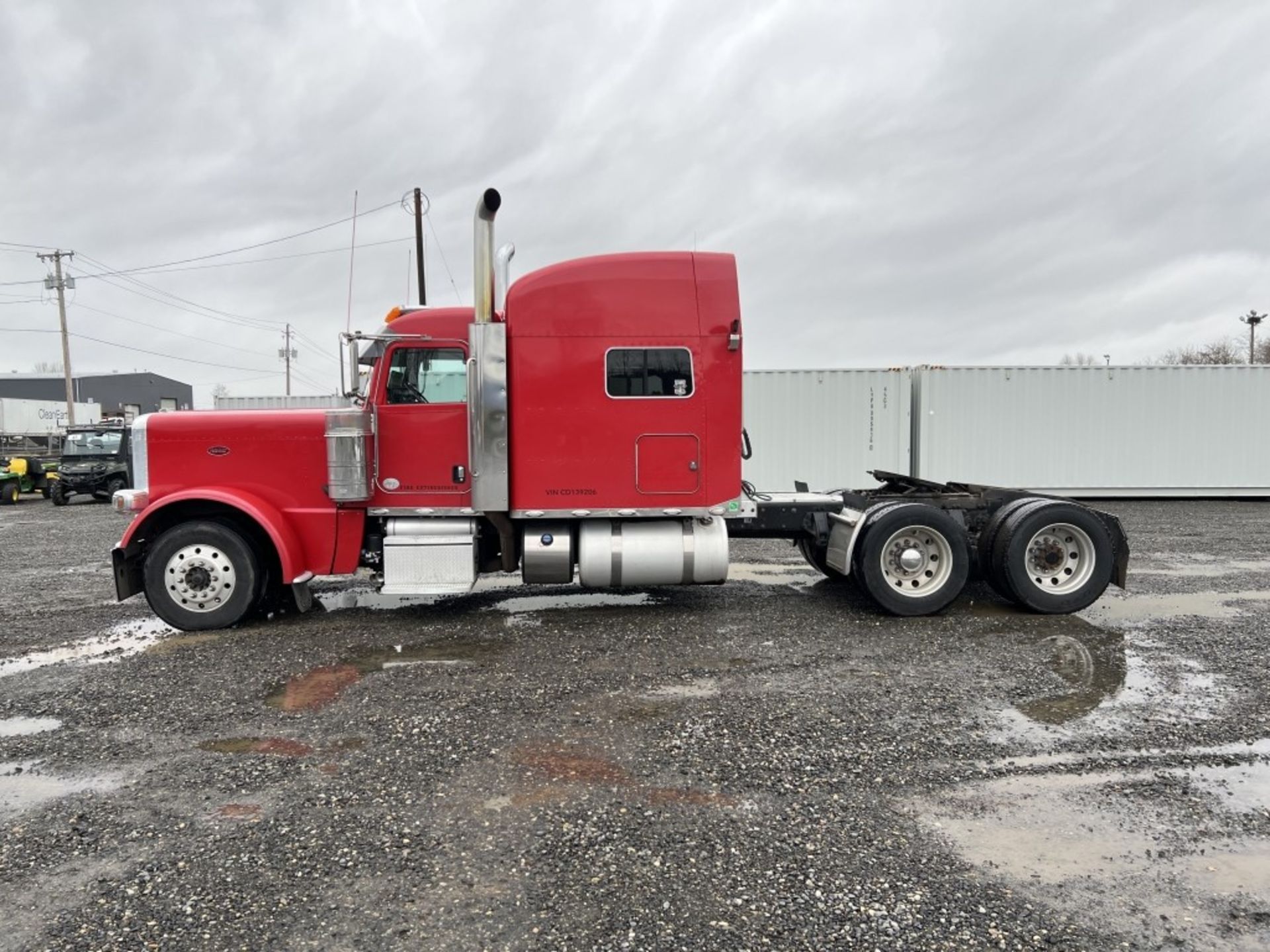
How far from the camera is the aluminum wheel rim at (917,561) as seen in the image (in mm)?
6828

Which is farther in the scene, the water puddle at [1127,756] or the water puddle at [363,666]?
the water puddle at [363,666]

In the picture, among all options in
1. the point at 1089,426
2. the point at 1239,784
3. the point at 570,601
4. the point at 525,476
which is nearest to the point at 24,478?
the point at 570,601

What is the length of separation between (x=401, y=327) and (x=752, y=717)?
182 inches

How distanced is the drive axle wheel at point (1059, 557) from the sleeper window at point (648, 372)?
10.9 feet

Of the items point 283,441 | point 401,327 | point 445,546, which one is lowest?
point 445,546

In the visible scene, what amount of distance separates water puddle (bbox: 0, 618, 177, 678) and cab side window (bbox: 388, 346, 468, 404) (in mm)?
2889

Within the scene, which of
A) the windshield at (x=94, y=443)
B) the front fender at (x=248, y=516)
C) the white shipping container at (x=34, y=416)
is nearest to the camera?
the front fender at (x=248, y=516)

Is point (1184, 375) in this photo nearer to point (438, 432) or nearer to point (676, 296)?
point (676, 296)

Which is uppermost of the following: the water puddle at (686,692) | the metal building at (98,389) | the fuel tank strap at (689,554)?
the metal building at (98,389)

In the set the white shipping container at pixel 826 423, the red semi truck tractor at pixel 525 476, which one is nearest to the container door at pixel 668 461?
the red semi truck tractor at pixel 525 476

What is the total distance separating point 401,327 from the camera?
6.76 meters

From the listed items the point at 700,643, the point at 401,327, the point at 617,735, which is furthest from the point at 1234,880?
the point at 401,327

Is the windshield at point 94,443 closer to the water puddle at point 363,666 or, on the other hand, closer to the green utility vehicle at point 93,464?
the green utility vehicle at point 93,464

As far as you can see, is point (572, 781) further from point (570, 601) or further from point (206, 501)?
point (206, 501)
